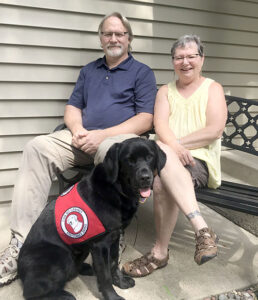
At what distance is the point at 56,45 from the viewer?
125 inches

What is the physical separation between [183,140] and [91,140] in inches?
29.2

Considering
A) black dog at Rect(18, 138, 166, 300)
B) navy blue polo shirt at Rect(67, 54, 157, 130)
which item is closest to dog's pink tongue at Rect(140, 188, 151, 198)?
black dog at Rect(18, 138, 166, 300)

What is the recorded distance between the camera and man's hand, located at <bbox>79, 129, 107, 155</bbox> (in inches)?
103

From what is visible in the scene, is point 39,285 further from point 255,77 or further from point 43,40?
point 255,77

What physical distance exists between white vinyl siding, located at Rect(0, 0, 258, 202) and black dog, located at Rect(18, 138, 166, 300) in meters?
1.45

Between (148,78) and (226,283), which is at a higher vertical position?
(148,78)

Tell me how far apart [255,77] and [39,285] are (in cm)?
385

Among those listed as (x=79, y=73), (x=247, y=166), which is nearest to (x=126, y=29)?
(x=79, y=73)

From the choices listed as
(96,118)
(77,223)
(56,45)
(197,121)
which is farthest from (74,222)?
(56,45)

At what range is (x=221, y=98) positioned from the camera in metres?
2.47

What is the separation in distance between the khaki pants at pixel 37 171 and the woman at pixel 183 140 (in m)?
0.40

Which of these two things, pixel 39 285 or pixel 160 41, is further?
pixel 160 41

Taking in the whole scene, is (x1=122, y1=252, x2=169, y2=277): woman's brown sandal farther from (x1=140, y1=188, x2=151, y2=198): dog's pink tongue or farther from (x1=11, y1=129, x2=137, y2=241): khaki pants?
(x1=11, y1=129, x2=137, y2=241): khaki pants

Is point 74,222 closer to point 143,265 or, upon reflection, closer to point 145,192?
point 145,192
